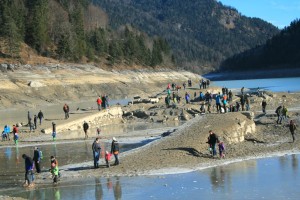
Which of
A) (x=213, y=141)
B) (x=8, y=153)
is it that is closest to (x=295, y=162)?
(x=213, y=141)

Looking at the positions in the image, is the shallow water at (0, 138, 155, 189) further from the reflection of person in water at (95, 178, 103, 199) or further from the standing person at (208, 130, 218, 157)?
the standing person at (208, 130, 218, 157)

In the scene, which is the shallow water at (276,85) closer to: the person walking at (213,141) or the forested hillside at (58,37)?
the forested hillside at (58,37)

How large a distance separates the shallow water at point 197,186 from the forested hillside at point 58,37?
6061 centimetres

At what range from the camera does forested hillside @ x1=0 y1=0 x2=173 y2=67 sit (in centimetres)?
7881

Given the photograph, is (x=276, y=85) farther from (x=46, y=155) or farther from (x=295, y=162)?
(x=295, y=162)

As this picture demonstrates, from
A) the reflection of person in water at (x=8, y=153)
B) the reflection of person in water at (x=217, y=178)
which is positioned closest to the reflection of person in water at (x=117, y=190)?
the reflection of person in water at (x=217, y=178)

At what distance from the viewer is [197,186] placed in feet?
57.6

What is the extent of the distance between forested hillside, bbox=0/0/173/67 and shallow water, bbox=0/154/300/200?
6061 cm

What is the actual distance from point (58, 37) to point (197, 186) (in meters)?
81.7

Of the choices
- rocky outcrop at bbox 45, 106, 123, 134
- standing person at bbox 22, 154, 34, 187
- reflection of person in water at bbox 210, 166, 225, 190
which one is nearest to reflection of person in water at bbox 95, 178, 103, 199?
standing person at bbox 22, 154, 34, 187

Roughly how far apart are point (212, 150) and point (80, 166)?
18.9 ft

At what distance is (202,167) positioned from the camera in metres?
20.9

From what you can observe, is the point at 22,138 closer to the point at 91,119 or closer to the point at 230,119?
the point at 91,119

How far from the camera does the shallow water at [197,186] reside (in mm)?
16266
